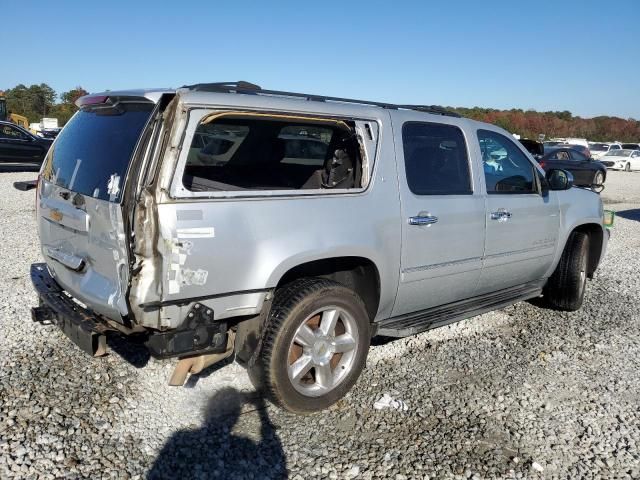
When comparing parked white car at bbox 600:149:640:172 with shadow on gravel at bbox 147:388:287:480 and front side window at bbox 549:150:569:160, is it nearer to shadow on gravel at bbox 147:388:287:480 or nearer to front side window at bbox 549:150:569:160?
front side window at bbox 549:150:569:160

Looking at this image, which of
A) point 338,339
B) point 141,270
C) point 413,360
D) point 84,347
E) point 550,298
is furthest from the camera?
point 550,298

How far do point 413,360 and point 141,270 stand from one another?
239 centimetres

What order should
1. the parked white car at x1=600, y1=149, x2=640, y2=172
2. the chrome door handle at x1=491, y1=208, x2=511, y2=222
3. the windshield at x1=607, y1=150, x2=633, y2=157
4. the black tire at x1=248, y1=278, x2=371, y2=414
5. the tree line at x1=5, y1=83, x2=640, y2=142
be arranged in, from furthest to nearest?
the tree line at x1=5, y1=83, x2=640, y2=142
the windshield at x1=607, y1=150, x2=633, y2=157
the parked white car at x1=600, y1=149, x2=640, y2=172
the chrome door handle at x1=491, y1=208, x2=511, y2=222
the black tire at x1=248, y1=278, x2=371, y2=414

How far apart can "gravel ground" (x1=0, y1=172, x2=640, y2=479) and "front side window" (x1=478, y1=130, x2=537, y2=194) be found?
1.33m

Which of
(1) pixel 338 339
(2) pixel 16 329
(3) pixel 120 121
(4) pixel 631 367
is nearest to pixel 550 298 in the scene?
(4) pixel 631 367

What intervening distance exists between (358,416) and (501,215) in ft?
6.65

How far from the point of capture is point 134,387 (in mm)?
3684

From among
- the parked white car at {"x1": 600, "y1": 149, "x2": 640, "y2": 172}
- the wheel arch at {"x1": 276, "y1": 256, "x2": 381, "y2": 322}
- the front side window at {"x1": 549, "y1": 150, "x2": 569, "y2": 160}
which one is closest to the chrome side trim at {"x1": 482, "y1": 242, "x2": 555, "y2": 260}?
the wheel arch at {"x1": 276, "y1": 256, "x2": 381, "y2": 322}

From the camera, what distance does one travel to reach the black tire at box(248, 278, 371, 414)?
124 inches

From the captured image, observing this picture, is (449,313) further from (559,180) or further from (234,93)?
(234,93)

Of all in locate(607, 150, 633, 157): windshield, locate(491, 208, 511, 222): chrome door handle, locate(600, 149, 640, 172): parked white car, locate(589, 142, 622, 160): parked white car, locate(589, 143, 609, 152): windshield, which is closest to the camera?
locate(491, 208, 511, 222): chrome door handle

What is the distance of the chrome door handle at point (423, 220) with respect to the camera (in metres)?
3.73

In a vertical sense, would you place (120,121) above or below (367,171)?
above

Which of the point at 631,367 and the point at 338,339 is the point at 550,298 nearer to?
the point at 631,367
